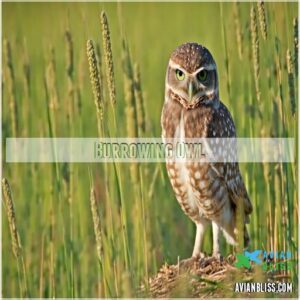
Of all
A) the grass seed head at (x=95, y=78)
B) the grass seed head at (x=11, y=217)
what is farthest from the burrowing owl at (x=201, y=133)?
the grass seed head at (x=11, y=217)

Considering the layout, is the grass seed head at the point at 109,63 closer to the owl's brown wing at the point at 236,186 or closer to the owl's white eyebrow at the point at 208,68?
the owl's white eyebrow at the point at 208,68

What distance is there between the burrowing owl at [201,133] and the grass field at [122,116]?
0.13 feet

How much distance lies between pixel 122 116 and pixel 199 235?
39 centimetres

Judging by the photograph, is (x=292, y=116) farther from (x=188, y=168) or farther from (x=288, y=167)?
(x=188, y=168)

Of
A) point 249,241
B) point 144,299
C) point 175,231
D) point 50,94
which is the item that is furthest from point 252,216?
point 50,94

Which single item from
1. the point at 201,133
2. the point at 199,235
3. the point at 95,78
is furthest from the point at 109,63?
the point at 199,235

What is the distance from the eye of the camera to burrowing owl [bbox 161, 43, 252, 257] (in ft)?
6.83

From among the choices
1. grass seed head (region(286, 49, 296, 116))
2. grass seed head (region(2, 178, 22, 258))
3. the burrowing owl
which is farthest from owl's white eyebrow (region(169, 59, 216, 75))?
grass seed head (region(2, 178, 22, 258))

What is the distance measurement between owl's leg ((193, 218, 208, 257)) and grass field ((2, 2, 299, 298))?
0.07 ft

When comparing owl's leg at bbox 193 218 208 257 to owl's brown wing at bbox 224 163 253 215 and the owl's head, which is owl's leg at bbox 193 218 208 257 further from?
the owl's head

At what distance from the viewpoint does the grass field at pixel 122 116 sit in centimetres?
217

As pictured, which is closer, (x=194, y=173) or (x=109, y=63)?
(x=109, y=63)

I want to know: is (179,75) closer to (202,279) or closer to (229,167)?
(229,167)

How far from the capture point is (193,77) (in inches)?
81.2
